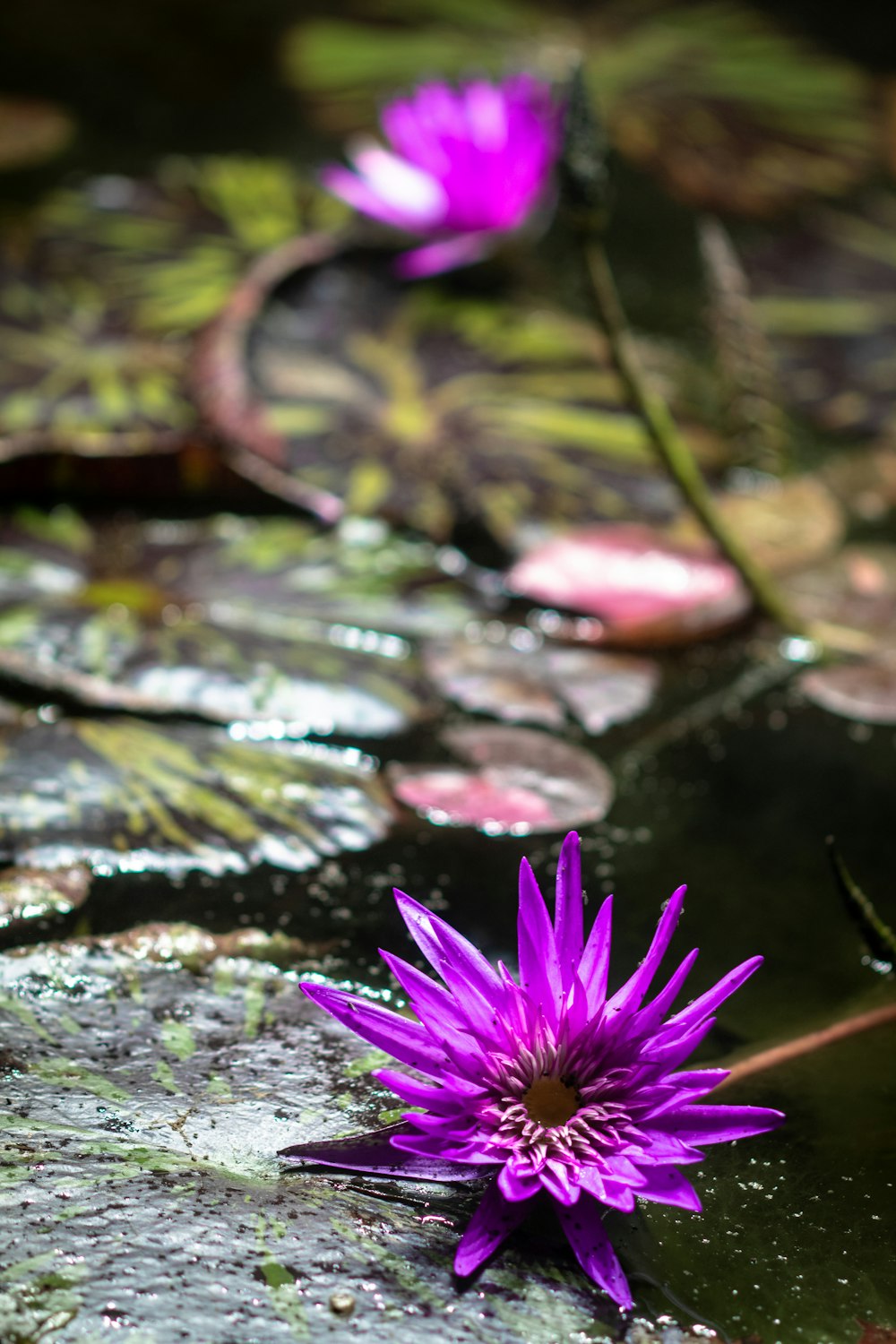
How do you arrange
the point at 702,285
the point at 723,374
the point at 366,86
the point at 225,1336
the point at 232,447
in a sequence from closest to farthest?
the point at 225,1336 → the point at 232,447 → the point at 723,374 → the point at 702,285 → the point at 366,86

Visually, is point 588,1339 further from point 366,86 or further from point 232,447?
point 366,86

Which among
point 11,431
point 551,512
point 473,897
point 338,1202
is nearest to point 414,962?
point 473,897

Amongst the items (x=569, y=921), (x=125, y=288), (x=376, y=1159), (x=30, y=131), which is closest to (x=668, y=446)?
(x=569, y=921)

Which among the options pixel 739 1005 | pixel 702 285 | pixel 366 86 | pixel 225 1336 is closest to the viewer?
pixel 225 1336

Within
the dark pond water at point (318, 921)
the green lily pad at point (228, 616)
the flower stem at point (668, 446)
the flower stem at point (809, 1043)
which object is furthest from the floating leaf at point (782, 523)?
the flower stem at point (809, 1043)

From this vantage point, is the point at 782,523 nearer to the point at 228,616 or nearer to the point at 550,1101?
the point at 228,616

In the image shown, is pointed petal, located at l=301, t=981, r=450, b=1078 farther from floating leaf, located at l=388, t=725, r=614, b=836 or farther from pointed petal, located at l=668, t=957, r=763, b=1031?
floating leaf, located at l=388, t=725, r=614, b=836

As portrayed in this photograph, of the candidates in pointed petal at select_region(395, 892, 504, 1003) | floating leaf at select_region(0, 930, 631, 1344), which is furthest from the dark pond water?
pointed petal at select_region(395, 892, 504, 1003)
